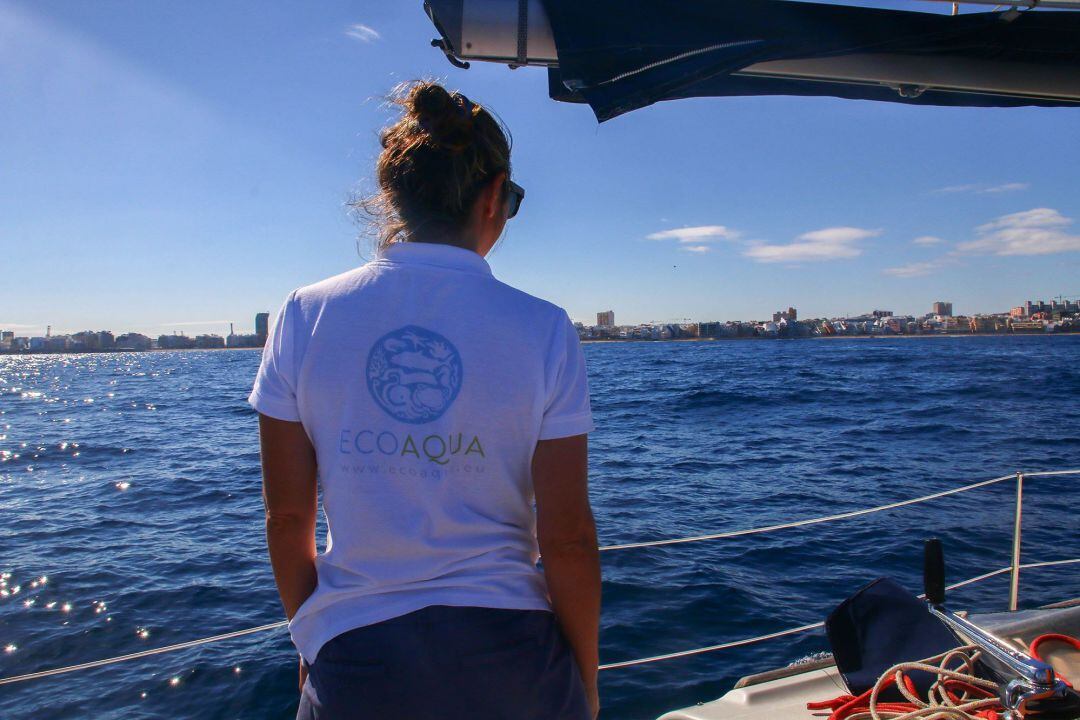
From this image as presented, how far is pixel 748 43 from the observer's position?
145 centimetres

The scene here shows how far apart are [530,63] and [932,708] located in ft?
5.54

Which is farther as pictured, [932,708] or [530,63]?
[932,708]

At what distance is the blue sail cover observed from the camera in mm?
1411

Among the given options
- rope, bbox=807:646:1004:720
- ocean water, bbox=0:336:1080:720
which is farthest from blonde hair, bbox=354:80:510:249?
ocean water, bbox=0:336:1080:720

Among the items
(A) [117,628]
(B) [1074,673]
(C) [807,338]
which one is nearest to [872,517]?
(B) [1074,673]

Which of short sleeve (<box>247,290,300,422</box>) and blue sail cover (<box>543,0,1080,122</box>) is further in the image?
blue sail cover (<box>543,0,1080,122</box>)

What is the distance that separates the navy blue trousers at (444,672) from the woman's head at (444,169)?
530 millimetres

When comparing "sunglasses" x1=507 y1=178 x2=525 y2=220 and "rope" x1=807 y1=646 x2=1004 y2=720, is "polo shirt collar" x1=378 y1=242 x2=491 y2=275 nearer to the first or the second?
"sunglasses" x1=507 y1=178 x2=525 y2=220

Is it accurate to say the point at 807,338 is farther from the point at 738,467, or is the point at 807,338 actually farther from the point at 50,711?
the point at 50,711

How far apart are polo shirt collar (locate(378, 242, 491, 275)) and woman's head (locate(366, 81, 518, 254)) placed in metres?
0.04

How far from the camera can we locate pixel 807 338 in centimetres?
8375

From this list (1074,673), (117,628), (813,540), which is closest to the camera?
(1074,673)

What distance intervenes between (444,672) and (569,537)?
0.23m

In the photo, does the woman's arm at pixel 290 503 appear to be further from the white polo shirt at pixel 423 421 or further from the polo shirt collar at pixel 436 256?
the polo shirt collar at pixel 436 256
